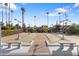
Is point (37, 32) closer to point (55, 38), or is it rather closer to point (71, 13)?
point (55, 38)

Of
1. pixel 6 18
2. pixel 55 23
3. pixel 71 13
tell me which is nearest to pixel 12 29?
pixel 6 18

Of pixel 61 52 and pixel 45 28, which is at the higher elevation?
pixel 45 28

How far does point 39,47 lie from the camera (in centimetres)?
471

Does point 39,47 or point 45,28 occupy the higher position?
point 45,28

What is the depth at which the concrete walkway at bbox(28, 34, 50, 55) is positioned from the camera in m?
4.66

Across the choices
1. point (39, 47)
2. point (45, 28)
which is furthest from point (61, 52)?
point (45, 28)

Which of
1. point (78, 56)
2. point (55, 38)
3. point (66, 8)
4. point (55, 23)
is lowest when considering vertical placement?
point (78, 56)

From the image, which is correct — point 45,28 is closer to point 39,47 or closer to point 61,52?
point 39,47

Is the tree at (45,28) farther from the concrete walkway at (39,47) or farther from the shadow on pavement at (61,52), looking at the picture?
the shadow on pavement at (61,52)

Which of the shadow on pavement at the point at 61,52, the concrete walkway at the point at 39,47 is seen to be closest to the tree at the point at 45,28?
the concrete walkway at the point at 39,47

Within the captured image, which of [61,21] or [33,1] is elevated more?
[33,1]

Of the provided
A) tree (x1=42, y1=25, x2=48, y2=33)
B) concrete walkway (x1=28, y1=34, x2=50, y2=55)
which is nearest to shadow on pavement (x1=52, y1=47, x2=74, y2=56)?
concrete walkway (x1=28, y1=34, x2=50, y2=55)

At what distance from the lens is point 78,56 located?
460 centimetres

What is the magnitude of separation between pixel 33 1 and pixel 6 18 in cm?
62
